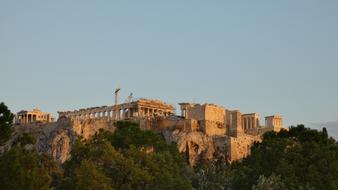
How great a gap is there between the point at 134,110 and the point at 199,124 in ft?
46.4

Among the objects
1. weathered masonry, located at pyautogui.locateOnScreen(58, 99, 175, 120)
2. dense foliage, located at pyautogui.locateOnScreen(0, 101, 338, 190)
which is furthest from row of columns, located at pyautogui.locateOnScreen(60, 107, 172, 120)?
dense foliage, located at pyautogui.locateOnScreen(0, 101, 338, 190)

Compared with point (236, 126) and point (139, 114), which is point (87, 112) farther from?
point (236, 126)

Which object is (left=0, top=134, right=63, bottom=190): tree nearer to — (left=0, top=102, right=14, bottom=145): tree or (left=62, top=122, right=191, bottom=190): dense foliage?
(left=0, top=102, right=14, bottom=145): tree

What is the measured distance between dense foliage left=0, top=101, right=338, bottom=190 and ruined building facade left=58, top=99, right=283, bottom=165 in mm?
29157

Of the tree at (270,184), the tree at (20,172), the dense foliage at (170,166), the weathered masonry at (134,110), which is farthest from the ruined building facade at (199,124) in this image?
the tree at (20,172)

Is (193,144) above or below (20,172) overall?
above

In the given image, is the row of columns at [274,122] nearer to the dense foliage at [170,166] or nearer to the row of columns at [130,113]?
the row of columns at [130,113]

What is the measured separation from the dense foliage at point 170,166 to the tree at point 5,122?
2122mm

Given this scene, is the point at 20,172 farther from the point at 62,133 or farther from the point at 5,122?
the point at 62,133

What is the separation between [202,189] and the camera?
60.6m

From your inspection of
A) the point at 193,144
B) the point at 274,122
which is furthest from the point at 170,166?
the point at 274,122

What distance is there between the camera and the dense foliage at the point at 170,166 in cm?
5702

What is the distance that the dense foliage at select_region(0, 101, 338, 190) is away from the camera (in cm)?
5702

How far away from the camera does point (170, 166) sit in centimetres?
6291
